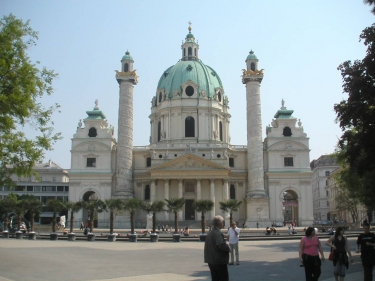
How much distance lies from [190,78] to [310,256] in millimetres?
73276

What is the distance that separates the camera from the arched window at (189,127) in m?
81.0

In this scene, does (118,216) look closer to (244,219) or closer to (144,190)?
(144,190)

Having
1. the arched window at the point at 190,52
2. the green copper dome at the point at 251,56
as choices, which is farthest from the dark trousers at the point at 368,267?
the arched window at the point at 190,52

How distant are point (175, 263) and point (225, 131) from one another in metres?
66.0

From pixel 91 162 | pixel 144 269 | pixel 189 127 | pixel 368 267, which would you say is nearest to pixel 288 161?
pixel 189 127

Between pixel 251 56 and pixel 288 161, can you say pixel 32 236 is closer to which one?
pixel 288 161

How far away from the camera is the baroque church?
2817 inches

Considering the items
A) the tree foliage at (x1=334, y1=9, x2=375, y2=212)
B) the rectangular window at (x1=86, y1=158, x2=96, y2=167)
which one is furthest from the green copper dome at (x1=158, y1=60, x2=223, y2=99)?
the tree foliage at (x1=334, y1=9, x2=375, y2=212)

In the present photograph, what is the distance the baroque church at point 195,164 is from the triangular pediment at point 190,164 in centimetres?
16

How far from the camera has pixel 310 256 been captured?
39.3 feet

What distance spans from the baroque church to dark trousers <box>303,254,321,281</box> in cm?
5656

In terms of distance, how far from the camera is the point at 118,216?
6950 cm

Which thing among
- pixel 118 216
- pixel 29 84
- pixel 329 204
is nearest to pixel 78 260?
pixel 29 84

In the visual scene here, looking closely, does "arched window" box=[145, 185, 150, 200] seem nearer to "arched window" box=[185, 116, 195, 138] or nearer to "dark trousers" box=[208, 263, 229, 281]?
"arched window" box=[185, 116, 195, 138]
